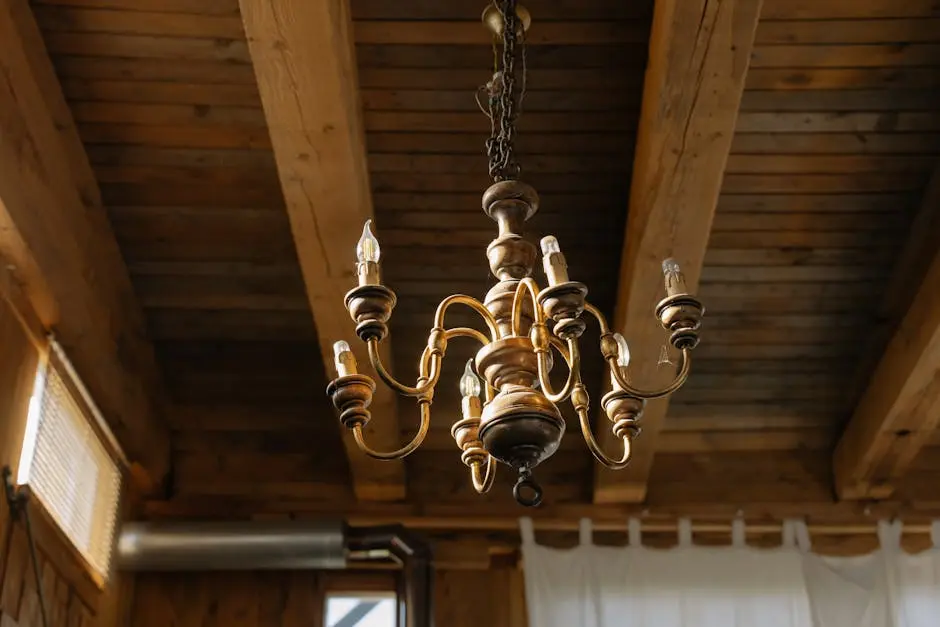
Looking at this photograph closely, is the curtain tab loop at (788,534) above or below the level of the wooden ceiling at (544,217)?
below

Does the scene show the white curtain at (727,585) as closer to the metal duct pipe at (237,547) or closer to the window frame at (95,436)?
the metal duct pipe at (237,547)

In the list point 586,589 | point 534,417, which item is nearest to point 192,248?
point 586,589

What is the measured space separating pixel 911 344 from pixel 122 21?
2572mm

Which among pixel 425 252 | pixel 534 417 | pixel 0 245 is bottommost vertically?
pixel 534 417

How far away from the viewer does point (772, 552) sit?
406cm

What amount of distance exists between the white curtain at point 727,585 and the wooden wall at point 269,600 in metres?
0.19

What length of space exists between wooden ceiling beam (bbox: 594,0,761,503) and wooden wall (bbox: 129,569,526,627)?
115 cm

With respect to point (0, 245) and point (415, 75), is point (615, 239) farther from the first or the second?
point (0, 245)

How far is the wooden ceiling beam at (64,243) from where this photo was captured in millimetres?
2922

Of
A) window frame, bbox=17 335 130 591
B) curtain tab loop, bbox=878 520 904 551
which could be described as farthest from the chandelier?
curtain tab loop, bbox=878 520 904 551

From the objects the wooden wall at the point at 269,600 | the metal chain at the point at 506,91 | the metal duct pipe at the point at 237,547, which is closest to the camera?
the metal chain at the point at 506,91

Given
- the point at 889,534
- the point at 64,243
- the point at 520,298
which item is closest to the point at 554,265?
the point at 520,298

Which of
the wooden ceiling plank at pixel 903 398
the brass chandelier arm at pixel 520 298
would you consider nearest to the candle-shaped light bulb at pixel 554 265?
the brass chandelier arm at pixel 520 298

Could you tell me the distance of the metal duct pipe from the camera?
386 centimetres
